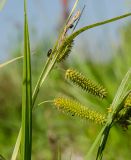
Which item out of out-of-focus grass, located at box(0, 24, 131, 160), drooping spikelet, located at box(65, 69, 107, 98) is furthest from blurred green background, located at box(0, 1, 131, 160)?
drooping spikelet, located at box(65, 69, 107, 98)

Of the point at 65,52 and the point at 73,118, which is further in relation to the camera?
the point at 73,118

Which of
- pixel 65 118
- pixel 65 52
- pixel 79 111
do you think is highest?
pixel 65 52

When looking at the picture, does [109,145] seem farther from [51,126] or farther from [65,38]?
[65,38]

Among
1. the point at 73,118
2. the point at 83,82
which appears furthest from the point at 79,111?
the point at 73,118

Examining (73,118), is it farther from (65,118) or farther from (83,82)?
(83,82)

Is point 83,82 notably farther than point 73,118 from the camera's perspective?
No

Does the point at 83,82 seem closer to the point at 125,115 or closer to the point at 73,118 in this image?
the point at 125,115

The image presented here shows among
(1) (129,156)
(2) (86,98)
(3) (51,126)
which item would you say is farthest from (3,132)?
(1) (129,156)

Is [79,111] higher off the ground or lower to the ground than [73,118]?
higher
